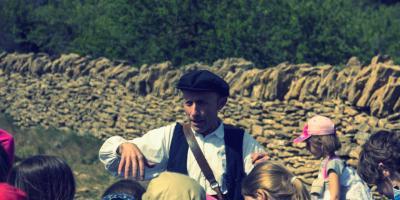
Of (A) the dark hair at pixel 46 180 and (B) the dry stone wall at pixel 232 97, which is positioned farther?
(B) the dry stone wall at pixel 232 97

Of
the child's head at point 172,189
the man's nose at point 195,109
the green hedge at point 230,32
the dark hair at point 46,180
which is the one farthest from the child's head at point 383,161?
the green hedge at point 230,32

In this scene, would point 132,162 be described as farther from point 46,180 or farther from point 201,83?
point 201,83

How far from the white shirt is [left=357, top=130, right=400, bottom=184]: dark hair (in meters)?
0.54

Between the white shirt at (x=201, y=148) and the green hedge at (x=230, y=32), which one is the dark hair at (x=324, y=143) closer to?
the white shirt at (x=201, y=148)

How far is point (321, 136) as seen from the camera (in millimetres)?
5297

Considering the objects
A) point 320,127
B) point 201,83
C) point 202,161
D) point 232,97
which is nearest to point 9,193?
point 202,161

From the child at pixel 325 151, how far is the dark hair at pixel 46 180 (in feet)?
5.76

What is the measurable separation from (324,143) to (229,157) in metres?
1.03

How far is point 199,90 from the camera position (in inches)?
175

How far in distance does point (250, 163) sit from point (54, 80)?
13.0m

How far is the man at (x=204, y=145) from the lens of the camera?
4.45 metres

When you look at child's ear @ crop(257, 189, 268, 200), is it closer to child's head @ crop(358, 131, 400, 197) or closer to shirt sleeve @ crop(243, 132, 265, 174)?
shirt sleeve @ crop(243, 132, 265, 174)

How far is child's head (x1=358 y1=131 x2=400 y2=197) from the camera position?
4398 mm

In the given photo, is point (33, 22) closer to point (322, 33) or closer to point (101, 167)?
point (322, 33)
